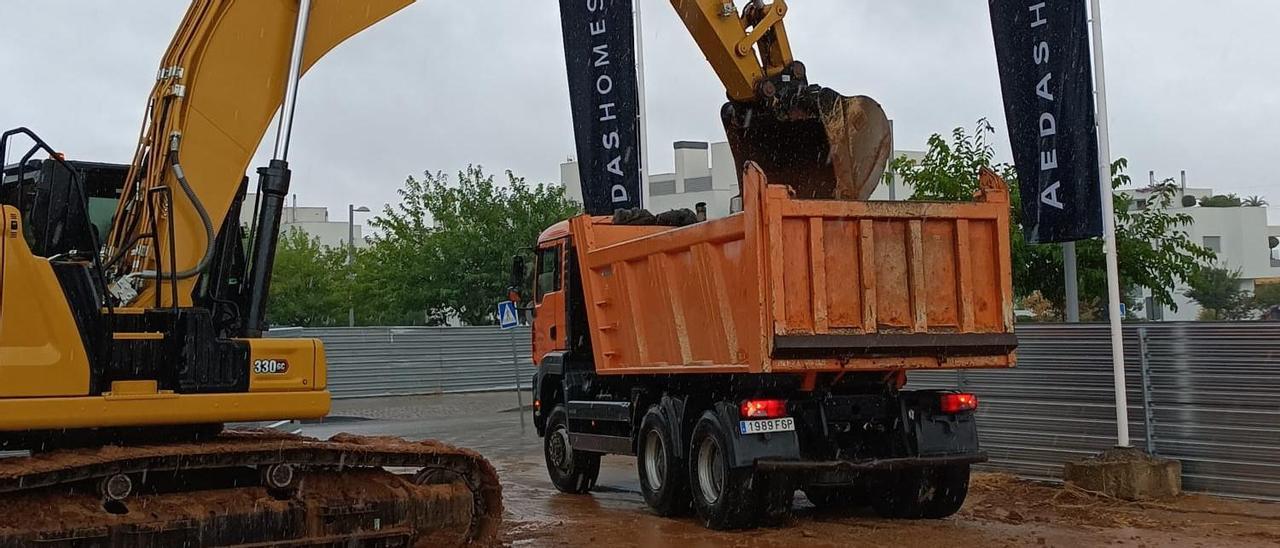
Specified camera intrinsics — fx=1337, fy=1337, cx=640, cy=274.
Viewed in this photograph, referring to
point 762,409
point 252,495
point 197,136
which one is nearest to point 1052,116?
point 762,409

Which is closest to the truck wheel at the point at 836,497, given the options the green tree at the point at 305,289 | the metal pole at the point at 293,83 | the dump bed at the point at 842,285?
the dump bed at the point at 842,285

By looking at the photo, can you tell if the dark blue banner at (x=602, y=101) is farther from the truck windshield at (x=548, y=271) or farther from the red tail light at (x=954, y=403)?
the red tail light at (x=954, y=403)

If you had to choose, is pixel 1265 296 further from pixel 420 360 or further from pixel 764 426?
pixel 764 426

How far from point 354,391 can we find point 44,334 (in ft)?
83.6

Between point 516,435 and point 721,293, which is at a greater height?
point 721,293

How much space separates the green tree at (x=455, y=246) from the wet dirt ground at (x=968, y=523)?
24835 millimetres

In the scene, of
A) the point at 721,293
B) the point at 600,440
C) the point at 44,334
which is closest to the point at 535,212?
the point at 600,440

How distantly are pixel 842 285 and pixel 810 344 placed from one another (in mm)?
557

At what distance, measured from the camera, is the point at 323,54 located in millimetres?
8523

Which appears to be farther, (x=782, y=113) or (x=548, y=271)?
(x=548, y=271)

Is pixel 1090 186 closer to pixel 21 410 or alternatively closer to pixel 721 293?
pixel 721 293

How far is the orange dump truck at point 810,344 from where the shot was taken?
973 cm

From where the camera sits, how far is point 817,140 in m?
11.4

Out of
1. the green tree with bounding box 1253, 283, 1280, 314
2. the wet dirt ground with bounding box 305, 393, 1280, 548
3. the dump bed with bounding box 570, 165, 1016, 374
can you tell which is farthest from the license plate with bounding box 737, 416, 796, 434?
the green tree with bounding box 1253, 283, 1280, 314
